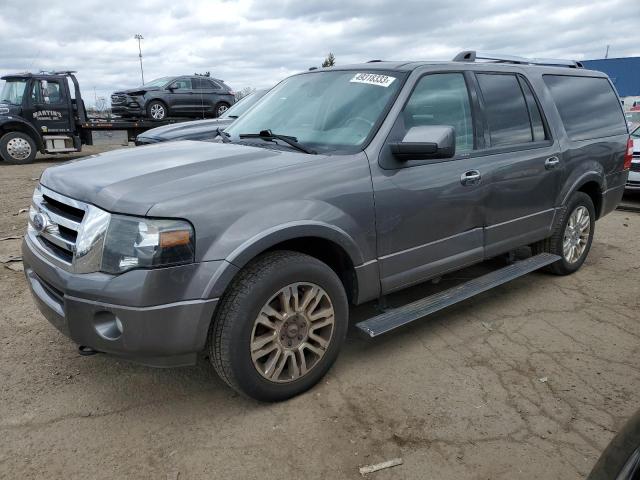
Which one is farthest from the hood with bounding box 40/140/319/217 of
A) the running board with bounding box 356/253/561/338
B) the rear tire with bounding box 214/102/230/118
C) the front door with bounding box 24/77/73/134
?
the rear tire with bounding box 214/102/230/118

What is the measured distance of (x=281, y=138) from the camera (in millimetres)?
3328

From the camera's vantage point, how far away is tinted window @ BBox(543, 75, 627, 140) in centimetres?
456

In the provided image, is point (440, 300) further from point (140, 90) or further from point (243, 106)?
point (140, 90)

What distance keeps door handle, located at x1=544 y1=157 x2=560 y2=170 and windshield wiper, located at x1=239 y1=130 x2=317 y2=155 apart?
2217mm

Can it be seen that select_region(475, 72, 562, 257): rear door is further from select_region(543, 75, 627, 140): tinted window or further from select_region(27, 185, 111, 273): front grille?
select_region(27, 185, 111, 273): front grille

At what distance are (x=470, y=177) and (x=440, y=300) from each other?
88 centimetres

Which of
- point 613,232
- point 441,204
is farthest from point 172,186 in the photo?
point 613,232

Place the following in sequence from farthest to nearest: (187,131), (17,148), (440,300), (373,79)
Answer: (17,148) → (187,131) → (440,300) → (373,79)

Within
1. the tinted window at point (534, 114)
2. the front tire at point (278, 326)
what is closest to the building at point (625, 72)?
the tinted window at point (534, 114)

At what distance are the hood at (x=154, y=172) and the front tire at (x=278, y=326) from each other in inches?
20.0

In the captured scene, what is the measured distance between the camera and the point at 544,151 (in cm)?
423

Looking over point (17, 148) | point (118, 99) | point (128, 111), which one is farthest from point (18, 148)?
point (118, 99)

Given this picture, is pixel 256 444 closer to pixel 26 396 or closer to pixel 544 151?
pixel 26 396

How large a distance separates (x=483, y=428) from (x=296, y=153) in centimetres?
184
